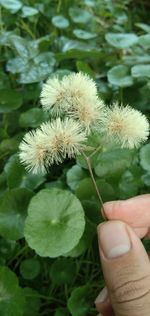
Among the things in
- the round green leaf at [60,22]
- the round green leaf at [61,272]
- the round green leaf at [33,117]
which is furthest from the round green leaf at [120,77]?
the round green leaf at [61,272]

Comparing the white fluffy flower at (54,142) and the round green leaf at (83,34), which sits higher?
the white fluffy flower at (54,142)

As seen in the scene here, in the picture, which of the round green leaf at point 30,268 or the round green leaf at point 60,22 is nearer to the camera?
the round green leaf at point 30,268

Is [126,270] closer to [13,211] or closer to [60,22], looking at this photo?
[13,211]

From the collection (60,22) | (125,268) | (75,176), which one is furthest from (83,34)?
(125,268)

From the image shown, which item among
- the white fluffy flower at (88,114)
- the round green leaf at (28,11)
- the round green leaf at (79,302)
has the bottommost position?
the round green leaf at (79,302)

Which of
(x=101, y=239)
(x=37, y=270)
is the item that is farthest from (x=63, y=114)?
(x=37, y=270)

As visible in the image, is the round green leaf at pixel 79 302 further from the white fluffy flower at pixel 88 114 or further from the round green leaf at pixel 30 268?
the white fluffy flower at pixel 88 114

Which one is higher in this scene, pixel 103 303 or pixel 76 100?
pixel 76 100
